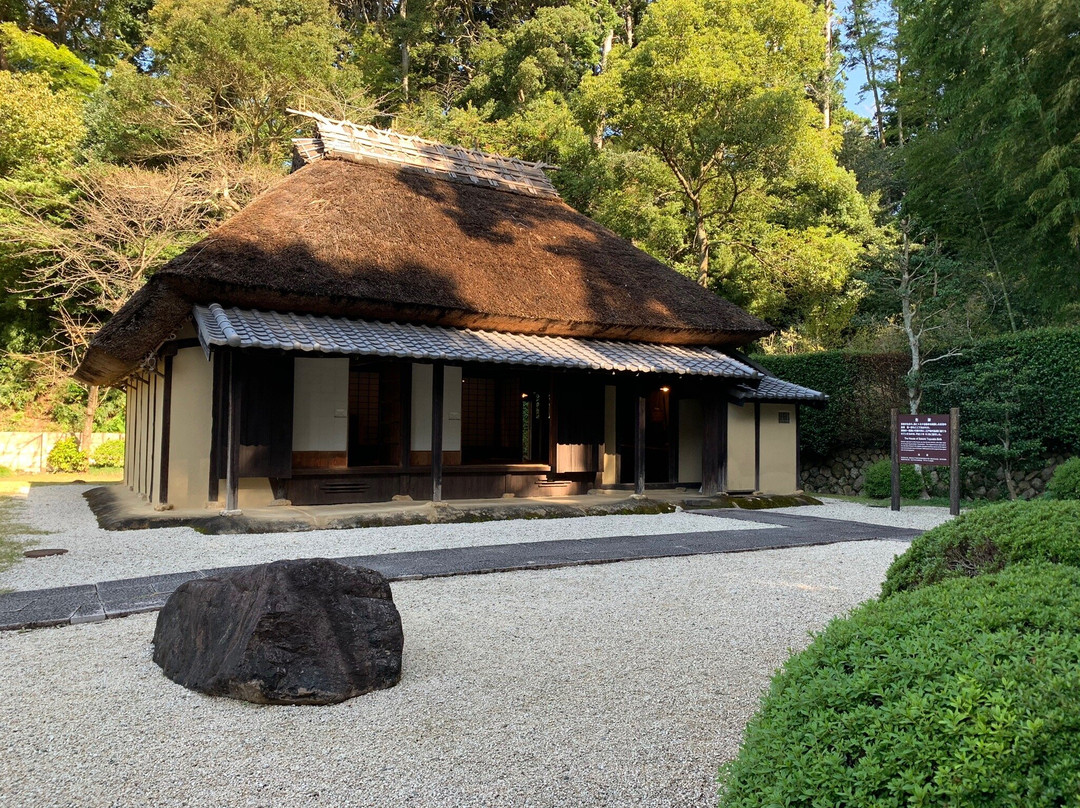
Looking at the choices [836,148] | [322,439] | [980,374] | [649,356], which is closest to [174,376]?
[322,439]

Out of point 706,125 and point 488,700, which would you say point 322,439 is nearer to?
point 488,700

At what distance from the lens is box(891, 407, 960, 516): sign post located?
1023cm

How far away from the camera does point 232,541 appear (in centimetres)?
732

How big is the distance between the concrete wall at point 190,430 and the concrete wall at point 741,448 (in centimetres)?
781

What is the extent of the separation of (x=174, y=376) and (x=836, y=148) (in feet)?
59.3

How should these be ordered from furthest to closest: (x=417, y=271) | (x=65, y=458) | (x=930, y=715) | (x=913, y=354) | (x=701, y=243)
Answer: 1. (x=701, y=243)
2. (x=65, y=458)
3. (x=913, y=354)
4. (x=417, y=271)
5. (x=930, y=715)

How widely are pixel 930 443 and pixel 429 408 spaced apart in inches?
281

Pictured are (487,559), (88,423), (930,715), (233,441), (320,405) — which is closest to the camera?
(930,715)

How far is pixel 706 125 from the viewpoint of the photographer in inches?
663

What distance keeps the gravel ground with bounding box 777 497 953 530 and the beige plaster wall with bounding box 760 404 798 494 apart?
29.4 inches

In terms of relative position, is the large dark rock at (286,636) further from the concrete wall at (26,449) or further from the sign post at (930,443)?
the concrete wall at (26,449)

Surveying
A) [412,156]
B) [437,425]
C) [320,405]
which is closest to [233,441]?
[320,405]

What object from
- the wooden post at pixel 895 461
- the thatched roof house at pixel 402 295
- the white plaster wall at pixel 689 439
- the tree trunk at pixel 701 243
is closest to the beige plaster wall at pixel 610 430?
the thatched roof house at pixel 402 295

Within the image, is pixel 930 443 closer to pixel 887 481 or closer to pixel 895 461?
pixel 895 461
